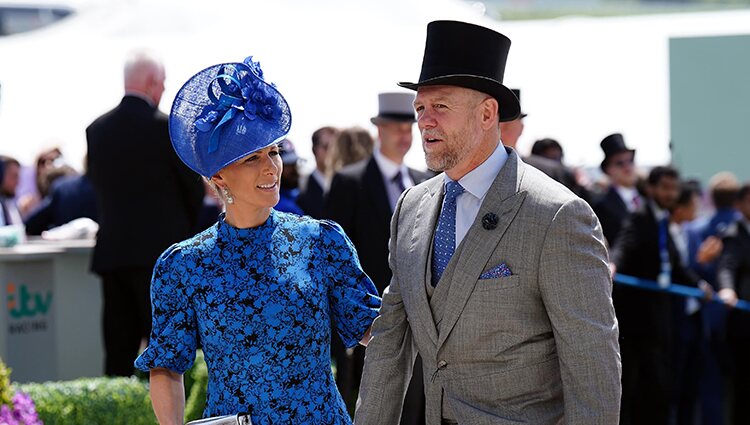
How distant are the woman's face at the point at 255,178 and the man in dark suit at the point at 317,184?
4680 millimetres

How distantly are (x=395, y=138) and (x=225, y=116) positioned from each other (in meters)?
3.72

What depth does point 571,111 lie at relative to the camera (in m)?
12.2

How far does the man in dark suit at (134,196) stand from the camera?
752 centimetres

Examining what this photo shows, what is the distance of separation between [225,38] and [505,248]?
894 centimetres

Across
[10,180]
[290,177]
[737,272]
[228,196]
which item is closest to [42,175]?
[10,180]

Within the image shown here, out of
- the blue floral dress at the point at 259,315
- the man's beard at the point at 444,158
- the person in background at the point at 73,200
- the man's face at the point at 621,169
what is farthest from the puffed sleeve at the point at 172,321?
the person in background at the point at 73,200

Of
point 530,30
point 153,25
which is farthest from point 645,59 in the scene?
point 153,25

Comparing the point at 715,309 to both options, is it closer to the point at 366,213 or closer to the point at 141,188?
the point at 366,213

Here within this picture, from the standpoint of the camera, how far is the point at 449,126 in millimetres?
3680

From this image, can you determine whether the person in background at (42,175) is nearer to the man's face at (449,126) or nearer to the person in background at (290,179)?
the person in background at (290,179)

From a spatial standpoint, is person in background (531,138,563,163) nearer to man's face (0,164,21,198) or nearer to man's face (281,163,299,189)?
man's face (281,163,299,189)

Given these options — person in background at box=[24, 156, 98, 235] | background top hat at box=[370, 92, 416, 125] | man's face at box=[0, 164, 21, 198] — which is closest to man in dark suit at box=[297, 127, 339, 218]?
background top hat at box=[370, 92, 416, 125]

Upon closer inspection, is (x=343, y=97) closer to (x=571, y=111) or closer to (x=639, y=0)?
(x=571, y=111)

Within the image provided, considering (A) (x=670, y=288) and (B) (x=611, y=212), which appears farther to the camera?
(B) (x=611, y=212)
